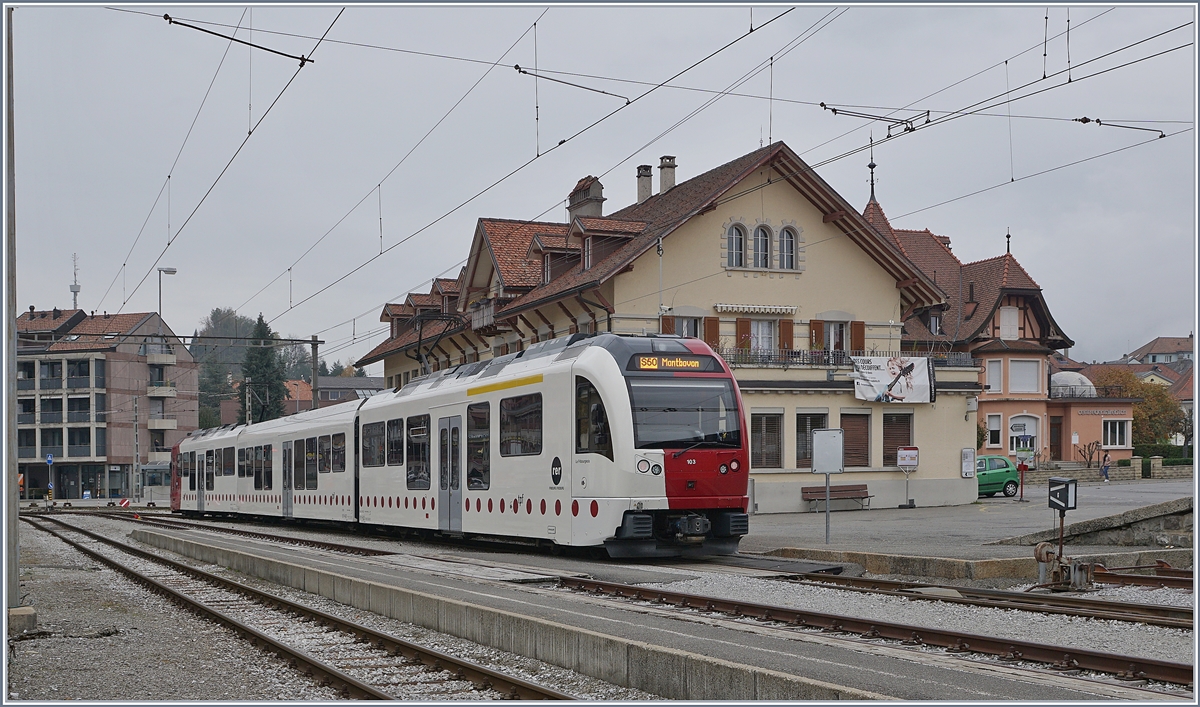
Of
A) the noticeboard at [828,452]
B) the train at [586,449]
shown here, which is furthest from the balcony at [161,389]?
the noticeboard at [828,452]

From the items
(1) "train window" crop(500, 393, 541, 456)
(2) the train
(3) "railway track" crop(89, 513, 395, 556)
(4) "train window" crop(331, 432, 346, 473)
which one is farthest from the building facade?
(1) "train window" crop(500, 393, 541, 456)

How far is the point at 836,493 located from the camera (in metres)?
35.8

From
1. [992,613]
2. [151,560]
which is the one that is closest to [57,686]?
[992,613]

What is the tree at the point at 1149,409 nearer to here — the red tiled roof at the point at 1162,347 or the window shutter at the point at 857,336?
the window shutter at the point at 857,336

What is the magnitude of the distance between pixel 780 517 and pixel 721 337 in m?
5.89

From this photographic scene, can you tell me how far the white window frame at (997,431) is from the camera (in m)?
60.6

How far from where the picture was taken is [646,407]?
18.1 m

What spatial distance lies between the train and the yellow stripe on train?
0.03 m

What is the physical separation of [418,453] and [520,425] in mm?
4980

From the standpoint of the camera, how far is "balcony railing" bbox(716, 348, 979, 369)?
35906 millimetres

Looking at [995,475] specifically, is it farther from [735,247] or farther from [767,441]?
[735,247]

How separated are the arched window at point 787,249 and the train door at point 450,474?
17.4 meters

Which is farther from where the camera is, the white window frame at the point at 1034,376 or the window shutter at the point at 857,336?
the white window frame at the point at 1034,376

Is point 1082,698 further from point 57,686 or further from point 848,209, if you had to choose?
point 848,209
